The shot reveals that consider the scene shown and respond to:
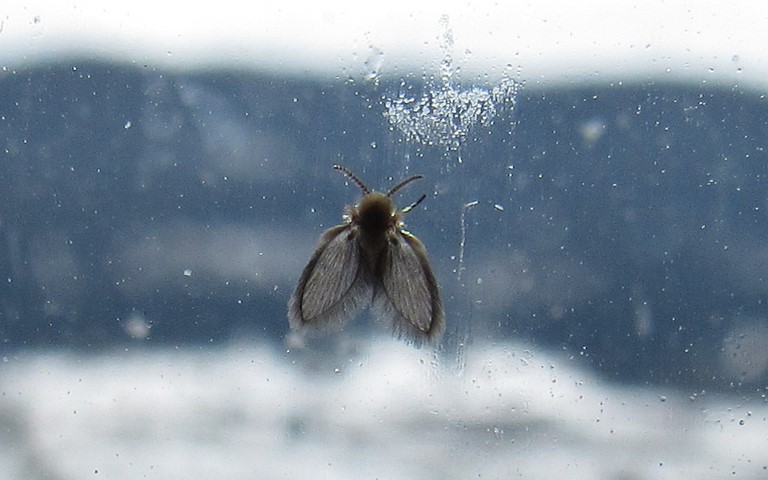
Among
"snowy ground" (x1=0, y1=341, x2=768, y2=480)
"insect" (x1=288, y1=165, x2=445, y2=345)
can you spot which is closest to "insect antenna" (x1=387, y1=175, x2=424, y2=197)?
"insect" (x1=288, y1=165, x2=445, y2=345)

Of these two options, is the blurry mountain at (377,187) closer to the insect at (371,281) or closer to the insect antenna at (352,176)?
the insect antenna at (352,176)

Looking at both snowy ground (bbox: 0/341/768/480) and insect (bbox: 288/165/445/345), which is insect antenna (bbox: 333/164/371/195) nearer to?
insect (bbox: 288/165/445/345)

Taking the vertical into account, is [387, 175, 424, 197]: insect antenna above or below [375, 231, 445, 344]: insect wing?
above

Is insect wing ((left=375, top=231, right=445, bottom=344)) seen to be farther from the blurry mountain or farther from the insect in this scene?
the blurry mountain

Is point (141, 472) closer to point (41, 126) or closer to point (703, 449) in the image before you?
point (41, 126)

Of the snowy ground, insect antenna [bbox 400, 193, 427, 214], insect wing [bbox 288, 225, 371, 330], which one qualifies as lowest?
the snowy ground

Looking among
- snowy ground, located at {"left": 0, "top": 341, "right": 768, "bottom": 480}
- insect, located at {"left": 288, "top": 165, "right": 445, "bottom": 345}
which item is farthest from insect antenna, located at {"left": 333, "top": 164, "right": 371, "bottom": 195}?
snowy ground, located at {"left": 0, "top": 341, "right": 768, "bottom": 480}

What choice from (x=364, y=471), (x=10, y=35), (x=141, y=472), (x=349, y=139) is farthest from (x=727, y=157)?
(x=10, y=35)

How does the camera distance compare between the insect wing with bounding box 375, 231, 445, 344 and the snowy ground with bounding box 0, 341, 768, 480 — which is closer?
the insect wing with bounding box 375, 231, 445, 344
